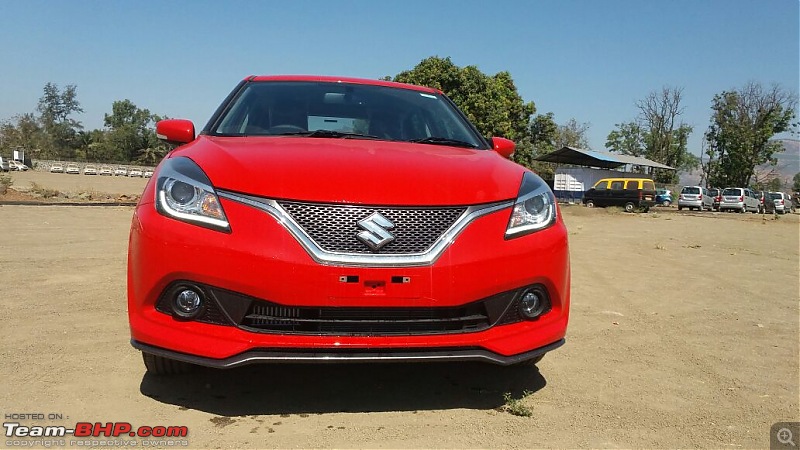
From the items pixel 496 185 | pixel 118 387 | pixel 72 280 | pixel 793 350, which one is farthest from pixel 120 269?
A: pixel 793 350

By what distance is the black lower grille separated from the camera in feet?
7.74

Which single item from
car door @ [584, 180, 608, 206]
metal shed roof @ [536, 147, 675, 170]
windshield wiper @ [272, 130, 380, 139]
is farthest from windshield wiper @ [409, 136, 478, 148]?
metal shed roof @ [536, 147, 675, 170]

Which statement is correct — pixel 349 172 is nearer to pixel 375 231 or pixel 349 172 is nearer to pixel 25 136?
pixel 375 231

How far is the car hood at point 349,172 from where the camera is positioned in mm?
2398

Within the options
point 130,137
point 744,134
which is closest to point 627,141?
point 744,134

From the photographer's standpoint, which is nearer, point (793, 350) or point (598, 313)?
point (793, 350)

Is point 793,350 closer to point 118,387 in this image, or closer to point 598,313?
point 598,313

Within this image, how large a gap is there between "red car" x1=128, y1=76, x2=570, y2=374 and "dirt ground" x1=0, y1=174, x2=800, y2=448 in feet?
1.03

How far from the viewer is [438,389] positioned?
9.75 ft

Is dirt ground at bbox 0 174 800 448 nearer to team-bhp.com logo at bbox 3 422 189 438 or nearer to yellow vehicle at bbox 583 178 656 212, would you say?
team-bhp.com logo at bbox 3 422 189 438

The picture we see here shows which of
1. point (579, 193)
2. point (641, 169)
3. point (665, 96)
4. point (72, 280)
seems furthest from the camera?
point (665, 96)

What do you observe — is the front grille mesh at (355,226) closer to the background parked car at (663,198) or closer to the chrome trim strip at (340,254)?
the chrome trim strip at (340,254)

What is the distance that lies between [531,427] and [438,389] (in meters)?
0.57

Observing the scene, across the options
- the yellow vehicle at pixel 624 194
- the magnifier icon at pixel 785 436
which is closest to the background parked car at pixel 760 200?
the yellow vehicle at pixel 624 194
